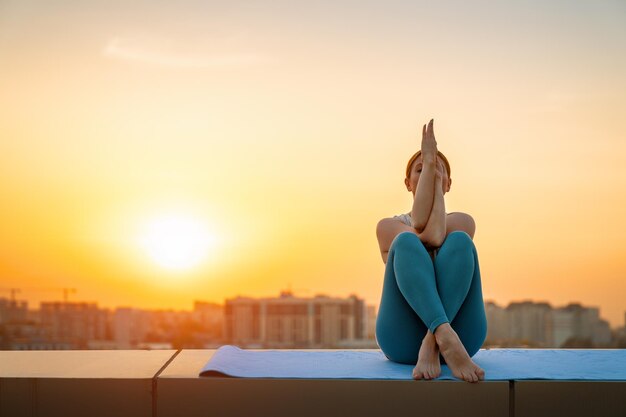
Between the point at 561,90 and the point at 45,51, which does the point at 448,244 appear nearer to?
the point at 45,51

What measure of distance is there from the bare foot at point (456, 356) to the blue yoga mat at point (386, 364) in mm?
32

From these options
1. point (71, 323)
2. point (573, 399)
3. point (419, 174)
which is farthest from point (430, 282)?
point (71, 323)

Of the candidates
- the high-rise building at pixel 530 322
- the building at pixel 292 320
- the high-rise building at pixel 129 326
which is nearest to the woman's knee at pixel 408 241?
the high-rise building at pixel 530 322

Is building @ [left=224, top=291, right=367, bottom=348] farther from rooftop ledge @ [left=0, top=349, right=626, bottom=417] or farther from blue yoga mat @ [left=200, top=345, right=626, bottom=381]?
rooftop ledge @ [left=0, top=349, right=626, bottom=417]

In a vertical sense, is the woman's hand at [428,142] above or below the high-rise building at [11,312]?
above

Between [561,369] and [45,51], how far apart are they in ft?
33.9

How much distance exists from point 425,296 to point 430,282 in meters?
0.05

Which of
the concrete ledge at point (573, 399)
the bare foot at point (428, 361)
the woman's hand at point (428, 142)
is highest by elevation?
the woman's hand at point (428, 142)

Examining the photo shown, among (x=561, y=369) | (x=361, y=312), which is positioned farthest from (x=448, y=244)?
(x=361, y=312)

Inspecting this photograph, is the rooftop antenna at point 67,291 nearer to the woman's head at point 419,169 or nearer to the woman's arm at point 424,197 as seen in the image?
the woman's head at point 419,169

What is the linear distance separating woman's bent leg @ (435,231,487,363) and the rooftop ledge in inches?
12.5

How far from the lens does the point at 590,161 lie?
601 inches

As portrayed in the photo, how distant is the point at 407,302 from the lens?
8.59ft

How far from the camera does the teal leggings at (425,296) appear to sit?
2.48m
